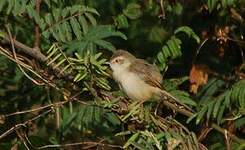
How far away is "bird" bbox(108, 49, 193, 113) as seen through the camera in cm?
602

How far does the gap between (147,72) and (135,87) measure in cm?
15

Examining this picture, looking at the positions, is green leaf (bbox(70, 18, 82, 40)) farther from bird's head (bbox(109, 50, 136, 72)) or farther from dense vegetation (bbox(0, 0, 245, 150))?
bird's head (bbox(109, 50, 136, 72))

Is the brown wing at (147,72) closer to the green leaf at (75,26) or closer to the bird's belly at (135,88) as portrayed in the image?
the bird's belly at (135,88)

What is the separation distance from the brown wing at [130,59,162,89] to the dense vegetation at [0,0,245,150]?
2.9 inches

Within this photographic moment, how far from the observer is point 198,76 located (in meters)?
6.62

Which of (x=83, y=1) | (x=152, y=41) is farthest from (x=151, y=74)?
(x=152, y=41)

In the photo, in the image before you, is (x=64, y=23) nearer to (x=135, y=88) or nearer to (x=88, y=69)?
(x=88, y=69)

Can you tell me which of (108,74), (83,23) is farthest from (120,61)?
(108,74)

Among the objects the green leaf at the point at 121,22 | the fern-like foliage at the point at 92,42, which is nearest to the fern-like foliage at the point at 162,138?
the fern-like foliage at the point at 92,42

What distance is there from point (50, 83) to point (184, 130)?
79 centimetres

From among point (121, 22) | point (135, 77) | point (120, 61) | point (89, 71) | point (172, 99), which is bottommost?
point (172, 99)

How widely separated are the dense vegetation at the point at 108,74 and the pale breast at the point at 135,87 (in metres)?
0.16

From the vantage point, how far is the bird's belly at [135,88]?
602 cm

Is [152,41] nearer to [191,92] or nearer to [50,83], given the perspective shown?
[191,92]
